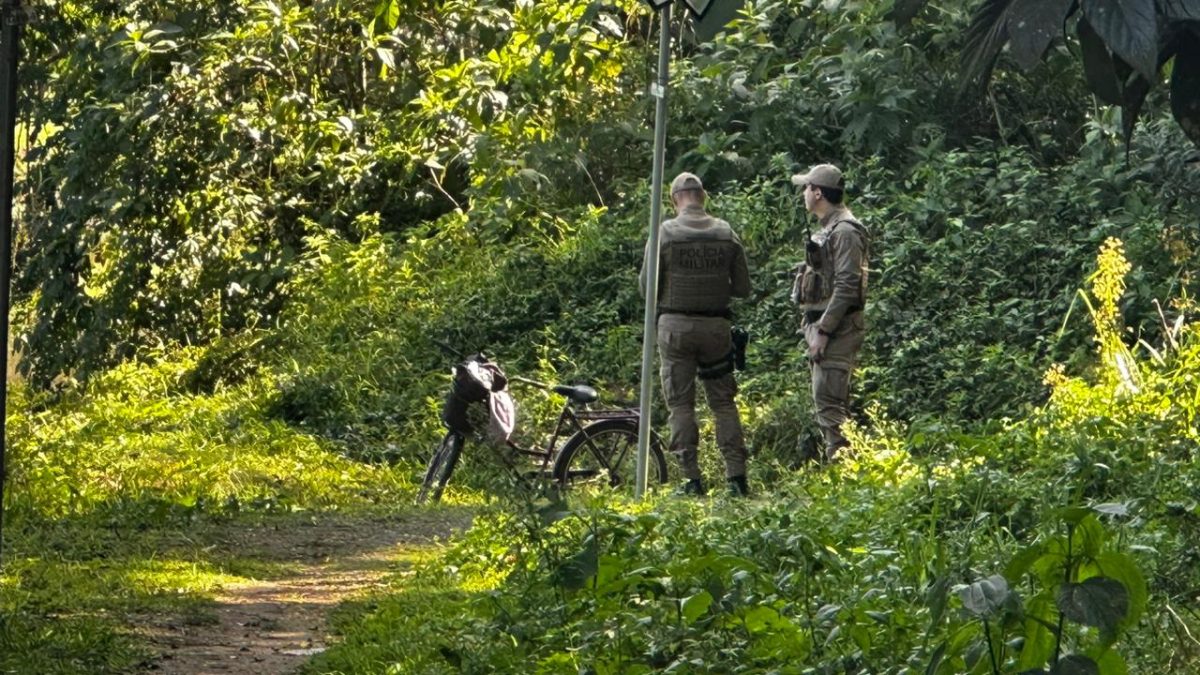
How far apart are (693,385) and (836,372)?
2.93ft

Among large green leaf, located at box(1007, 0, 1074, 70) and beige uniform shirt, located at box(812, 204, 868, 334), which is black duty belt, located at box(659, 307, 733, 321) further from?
large green leaf, located at box(1007, 0, 1074, 70)

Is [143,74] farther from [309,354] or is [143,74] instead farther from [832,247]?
[832,247]

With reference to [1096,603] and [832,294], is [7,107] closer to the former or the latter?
[1096,603]

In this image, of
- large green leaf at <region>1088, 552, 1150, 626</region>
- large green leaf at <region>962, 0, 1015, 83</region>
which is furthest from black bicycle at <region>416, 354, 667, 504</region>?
large green leaf at <region>962, 0, 1015, 83</region>

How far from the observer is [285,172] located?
21.2m

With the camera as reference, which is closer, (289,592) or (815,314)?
(289,592)

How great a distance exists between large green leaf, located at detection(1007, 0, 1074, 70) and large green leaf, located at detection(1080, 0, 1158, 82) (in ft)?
0.12

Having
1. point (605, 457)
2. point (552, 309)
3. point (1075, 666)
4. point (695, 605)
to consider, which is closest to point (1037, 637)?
point (1075, 666)

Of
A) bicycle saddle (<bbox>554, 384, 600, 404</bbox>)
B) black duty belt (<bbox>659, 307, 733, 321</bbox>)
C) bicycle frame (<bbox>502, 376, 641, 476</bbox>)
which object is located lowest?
bicycle frame (<bbox>502, 376, 641, 476</bbox>)

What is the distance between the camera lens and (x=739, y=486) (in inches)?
507

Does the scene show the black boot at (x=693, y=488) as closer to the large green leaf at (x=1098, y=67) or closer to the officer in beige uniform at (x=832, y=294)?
the officer in beige uniform at (x=832, y=294)

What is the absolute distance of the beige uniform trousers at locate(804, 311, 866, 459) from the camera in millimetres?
12422

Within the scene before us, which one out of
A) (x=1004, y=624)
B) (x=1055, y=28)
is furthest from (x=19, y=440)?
(x=1055, y=28)

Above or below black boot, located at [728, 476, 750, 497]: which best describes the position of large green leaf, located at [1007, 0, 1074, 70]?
above
